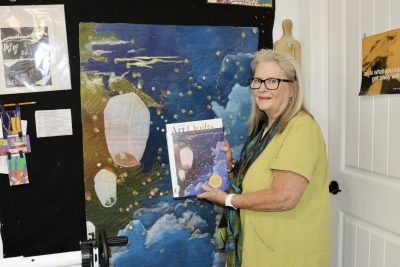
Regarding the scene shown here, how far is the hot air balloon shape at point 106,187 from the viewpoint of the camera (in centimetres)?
163

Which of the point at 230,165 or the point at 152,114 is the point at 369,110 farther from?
the point at 152,114

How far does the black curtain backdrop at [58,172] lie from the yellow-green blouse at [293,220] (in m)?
0.74

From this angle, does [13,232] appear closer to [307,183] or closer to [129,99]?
[129,99]

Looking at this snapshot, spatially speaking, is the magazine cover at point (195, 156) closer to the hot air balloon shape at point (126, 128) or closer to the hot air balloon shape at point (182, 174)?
the hot air balloon shape at point (182, 174)

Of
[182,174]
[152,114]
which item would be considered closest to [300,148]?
[182,174]

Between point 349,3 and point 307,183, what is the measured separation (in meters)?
0.86

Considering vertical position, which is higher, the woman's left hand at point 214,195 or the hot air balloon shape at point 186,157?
the hot air balloon shape at point 186,157

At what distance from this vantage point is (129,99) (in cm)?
164

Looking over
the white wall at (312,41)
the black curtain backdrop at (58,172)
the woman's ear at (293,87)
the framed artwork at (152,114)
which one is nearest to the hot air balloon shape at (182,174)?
the framed artwork at (152,114)

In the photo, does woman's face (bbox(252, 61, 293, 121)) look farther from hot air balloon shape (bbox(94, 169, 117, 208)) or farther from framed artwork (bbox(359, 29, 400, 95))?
hot air balloon shape (bbox(94, 169, 117, 208))

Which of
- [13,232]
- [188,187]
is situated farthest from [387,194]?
[13,232]

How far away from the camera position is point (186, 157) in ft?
5.31

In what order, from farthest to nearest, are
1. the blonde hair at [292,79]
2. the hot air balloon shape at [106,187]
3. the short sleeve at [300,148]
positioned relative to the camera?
the hot air balloon shape at [106,187]
the blonde hair at [292,79]
the short sleeve at [300,148]

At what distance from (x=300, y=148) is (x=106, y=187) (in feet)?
2.80
